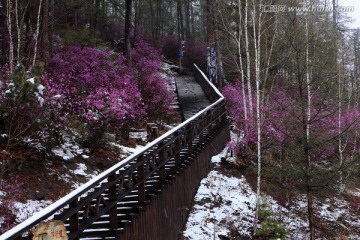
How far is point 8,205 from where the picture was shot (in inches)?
249

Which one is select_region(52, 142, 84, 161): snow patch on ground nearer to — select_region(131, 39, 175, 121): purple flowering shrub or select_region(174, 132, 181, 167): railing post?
select_region(174, 132, 181, 167): railing post

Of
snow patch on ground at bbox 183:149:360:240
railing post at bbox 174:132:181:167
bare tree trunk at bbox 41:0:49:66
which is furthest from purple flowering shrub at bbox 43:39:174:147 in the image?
snow patch on ground at bbox 183:149:360:240

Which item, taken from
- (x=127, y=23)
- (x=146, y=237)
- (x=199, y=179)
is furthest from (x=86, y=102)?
(x=127, y=23)

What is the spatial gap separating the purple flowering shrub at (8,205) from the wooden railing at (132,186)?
1.21 ft

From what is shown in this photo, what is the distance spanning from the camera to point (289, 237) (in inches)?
422

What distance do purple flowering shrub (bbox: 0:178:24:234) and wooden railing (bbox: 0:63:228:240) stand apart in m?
0.37

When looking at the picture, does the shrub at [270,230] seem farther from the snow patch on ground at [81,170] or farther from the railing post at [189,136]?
the snow patch on ground at [81,170]

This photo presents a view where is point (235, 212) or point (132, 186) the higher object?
point (132, 186)

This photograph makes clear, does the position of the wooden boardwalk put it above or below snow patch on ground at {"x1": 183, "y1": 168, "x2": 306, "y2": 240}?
above

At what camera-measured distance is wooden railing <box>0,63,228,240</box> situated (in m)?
4.20

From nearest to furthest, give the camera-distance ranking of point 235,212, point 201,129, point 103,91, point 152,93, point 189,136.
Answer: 1. point 189,136
2. point 235,212
3. point 103,91
4. point 201,129
5. point 152,93

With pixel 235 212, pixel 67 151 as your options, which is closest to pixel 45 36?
pixel 67 151

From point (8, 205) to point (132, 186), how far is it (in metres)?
2.33

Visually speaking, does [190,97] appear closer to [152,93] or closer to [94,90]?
[152,93]
